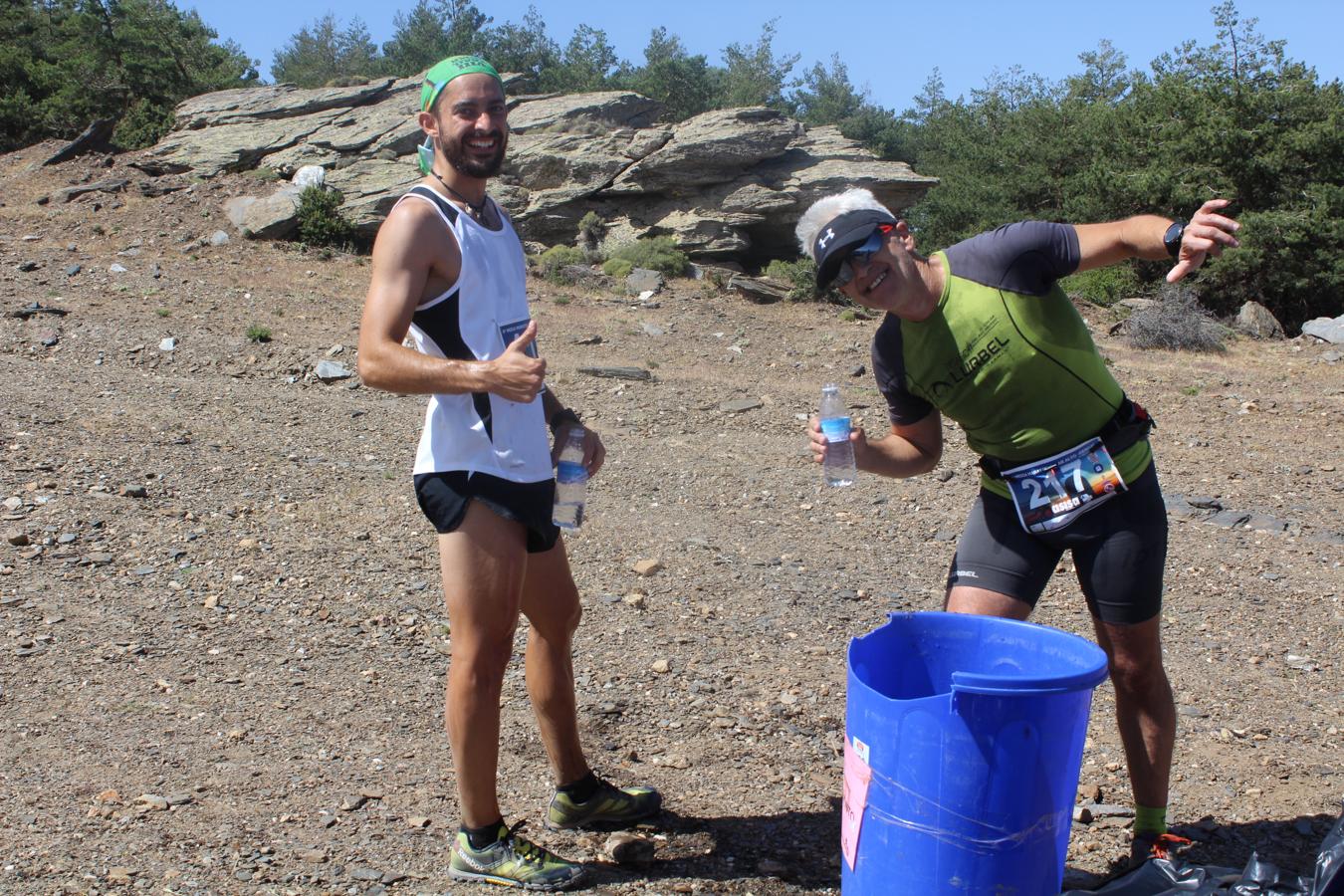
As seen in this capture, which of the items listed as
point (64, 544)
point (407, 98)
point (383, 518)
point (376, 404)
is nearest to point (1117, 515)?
point (383, 518)

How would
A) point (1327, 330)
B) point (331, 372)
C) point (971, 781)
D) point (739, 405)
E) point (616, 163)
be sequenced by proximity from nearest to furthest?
point (971, 781)
point (739, 405)
point (331, 372)
point (1327, 330)
point (616, 163)

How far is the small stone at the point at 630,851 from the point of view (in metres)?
3.04

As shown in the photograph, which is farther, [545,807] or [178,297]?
[178,297]

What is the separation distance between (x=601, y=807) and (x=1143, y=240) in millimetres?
2046

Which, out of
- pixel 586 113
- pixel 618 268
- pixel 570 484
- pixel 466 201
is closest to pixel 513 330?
pixel 466 201

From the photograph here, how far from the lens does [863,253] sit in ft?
8.90

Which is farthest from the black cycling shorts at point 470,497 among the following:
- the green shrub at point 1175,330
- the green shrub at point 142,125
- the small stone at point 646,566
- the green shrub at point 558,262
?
the green shrub at point 142,125

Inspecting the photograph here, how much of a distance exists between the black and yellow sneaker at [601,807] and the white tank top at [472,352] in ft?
3.21

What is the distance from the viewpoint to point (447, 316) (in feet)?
8.97

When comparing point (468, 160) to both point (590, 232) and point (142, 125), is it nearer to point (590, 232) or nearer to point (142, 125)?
point (590, 232)

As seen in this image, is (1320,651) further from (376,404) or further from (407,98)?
(407,98)

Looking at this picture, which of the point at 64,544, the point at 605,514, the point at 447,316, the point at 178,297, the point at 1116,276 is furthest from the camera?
the point at 1116,276

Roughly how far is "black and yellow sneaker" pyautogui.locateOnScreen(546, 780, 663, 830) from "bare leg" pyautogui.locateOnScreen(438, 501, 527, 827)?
42 centimetres

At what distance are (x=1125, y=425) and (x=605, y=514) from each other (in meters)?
3.98
